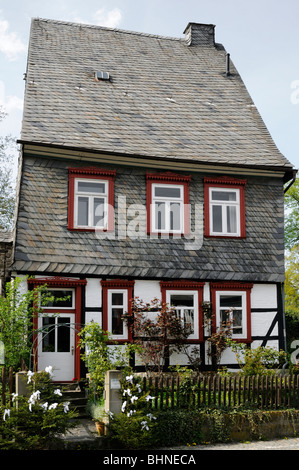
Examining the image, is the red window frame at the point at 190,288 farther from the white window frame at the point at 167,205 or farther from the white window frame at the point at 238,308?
the white window frame at the point at 167,205

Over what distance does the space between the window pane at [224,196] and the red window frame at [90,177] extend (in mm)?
2989

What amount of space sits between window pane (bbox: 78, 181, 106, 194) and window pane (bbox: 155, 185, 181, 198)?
5.00 ft

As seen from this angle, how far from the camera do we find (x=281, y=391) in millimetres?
12117

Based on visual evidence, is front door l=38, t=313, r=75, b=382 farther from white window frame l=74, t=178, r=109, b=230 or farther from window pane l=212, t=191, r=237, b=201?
window pane l=212, t=191, r=237, b=201

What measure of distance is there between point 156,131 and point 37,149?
→ 3.72 m

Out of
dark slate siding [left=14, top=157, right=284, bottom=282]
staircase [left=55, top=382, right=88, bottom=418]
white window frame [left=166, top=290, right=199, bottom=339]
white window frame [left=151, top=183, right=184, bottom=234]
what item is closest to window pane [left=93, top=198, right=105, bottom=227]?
dark slate siding [left=14, top=157, right=284, bottom=282]

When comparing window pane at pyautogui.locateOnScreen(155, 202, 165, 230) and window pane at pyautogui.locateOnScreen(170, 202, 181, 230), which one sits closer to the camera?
window pane at pyautogui.locateOnScreen(155, 202, 165, 230)

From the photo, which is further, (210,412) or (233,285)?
(233,285)

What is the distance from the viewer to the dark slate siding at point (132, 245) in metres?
15.1

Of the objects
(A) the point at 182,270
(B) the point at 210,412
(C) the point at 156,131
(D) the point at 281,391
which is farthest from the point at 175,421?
(C) the point at 156,131

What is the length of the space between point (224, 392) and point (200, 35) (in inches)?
603

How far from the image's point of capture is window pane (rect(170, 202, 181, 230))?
16.5 meters

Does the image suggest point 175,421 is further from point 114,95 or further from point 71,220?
point 114,95

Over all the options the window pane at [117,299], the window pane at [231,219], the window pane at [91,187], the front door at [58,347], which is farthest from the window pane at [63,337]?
the window pane at [231,219]
